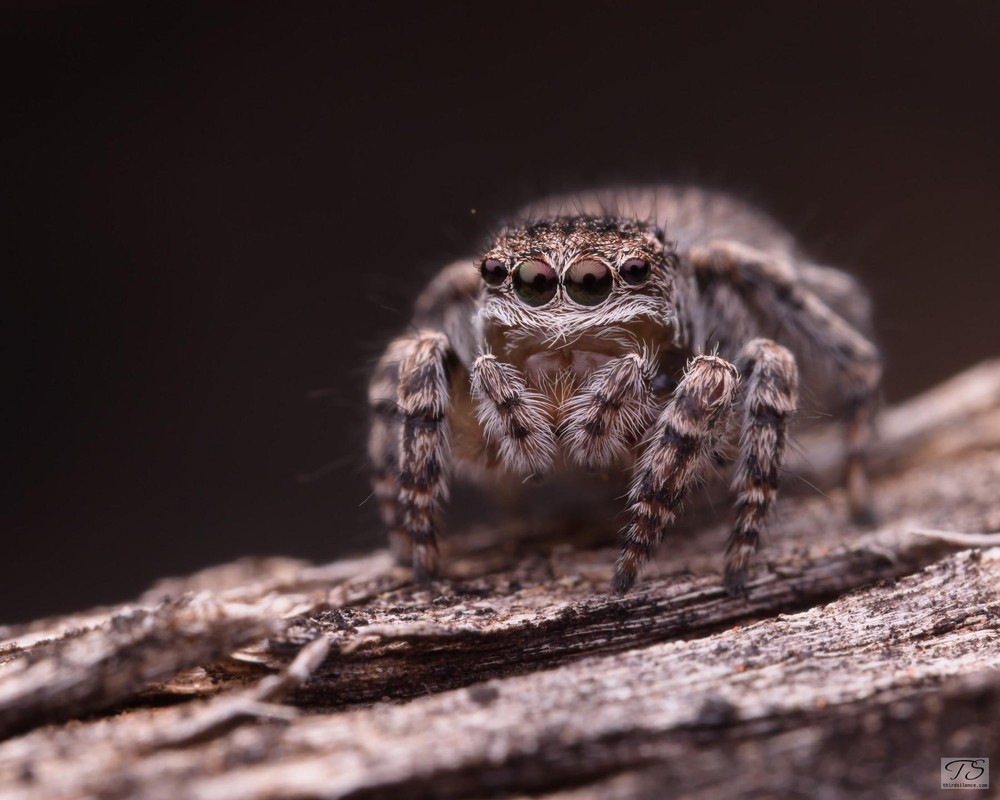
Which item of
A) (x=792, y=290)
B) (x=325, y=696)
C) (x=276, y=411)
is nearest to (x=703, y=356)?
(x=792, y=290)

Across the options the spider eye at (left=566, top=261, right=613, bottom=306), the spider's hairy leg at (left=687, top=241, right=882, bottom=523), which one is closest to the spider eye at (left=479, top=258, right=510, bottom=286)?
the spider eye at (left=566, top=261, right=613, bottom=306)

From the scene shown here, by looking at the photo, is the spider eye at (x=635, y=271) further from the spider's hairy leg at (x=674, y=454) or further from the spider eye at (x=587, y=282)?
the spider's hairy leg at (x=674, y=454)

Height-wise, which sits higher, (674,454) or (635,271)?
(635,271)

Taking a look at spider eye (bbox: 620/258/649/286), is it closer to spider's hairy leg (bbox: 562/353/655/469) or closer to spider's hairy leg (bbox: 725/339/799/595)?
spider's hairy leg (bbox: 562/353/655/469)

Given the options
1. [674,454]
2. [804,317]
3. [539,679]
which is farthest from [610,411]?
[804,317]

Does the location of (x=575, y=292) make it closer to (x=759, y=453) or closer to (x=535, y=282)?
(x=535, y=282)

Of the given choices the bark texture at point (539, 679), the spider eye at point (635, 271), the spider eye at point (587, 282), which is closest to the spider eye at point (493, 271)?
the spider eye at point (587, 282)

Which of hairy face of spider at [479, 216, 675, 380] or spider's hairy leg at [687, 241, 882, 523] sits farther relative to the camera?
spider's hairy leg at [687, 241, 882, 523]

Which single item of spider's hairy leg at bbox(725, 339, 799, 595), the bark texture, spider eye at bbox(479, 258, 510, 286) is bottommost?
the bark texture
